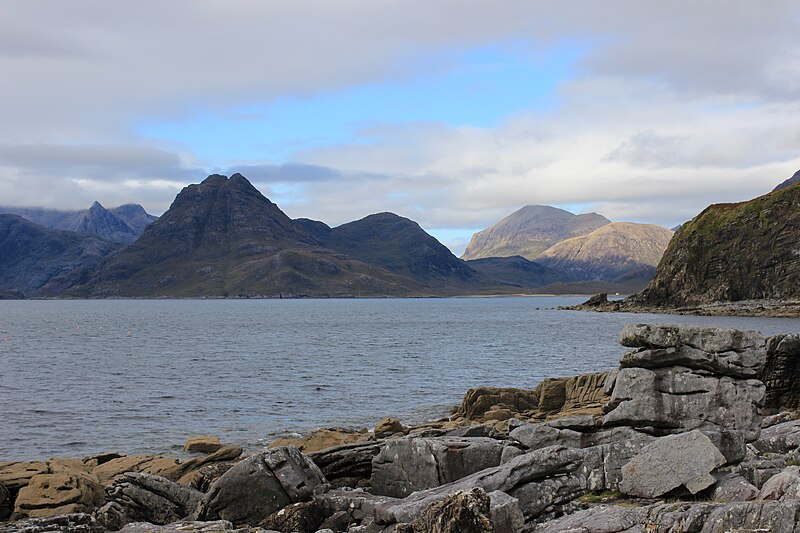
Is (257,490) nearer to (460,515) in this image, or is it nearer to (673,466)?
(460,515)

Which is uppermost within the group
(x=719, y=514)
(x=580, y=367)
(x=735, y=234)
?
→ (x=735, y=234)

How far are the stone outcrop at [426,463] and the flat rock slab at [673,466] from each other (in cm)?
412

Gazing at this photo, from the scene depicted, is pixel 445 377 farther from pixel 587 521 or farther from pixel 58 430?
pixel 587 521

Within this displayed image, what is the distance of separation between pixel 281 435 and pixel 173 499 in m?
19.0

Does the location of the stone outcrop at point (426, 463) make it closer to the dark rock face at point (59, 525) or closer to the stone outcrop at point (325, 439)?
the dark rock face at point (59, 525)

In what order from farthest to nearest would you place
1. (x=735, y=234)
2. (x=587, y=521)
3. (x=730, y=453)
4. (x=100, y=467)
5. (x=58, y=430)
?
(x=735, y=234)
(x=58, y=430)
(x=100, y=467)
(x=730, y=453)
(x=587, y=521)

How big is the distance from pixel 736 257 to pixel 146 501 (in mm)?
182786

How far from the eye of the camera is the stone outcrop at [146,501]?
17328 mm

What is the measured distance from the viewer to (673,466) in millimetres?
14758

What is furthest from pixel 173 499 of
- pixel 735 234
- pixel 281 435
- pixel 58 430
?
pixel 735 234

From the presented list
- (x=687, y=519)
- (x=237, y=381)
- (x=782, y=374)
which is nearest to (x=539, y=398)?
(x=782, y=374)

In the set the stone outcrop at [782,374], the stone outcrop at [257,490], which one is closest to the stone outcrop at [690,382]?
the stone outcrop at [257,490]

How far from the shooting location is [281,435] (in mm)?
36938

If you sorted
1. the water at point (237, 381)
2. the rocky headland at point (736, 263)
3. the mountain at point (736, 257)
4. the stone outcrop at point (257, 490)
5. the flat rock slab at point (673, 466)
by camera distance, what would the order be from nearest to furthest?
1. the flat rock slab at point (673, 466)
2. the stone outcrop at point (257, 490)
3. the water at point (237, 381)
4. the rocky headland at point (736, 263)
5. the mountain at point (736, 257)
